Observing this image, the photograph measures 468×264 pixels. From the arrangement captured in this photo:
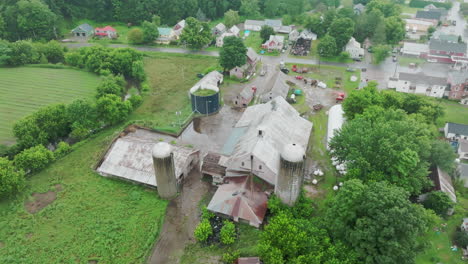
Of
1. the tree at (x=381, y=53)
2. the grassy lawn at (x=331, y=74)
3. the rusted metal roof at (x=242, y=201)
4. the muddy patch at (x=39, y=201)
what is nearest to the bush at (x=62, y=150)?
the muddy patch at (x=39, y=201)

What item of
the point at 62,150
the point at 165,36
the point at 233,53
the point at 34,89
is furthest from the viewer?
the point at 165,36

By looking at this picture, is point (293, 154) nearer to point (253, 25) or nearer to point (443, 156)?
point (443, 156)

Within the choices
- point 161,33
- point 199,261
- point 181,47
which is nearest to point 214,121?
point 199,261

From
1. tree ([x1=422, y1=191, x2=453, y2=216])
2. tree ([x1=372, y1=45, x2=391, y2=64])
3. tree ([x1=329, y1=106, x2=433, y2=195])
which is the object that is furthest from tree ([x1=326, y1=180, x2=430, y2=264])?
tree ([x1=372, y1=45, x2=391, y2=64])

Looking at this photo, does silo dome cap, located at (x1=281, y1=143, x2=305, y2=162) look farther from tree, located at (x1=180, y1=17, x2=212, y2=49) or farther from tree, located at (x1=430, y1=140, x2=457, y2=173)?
tree, located at (x1=180, y1=17, x2=212, y2=49)

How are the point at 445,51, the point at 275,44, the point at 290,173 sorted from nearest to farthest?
1. the point at 290,173
2. the point at 445,51
3. the point at 275,44

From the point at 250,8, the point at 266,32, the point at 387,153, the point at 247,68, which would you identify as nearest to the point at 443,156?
the point at 387,153

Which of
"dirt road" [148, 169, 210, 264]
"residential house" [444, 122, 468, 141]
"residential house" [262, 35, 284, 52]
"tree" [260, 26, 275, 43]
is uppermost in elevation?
"tree" [260, 26, 275, 43]

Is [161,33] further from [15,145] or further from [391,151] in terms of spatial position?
[391,151]
